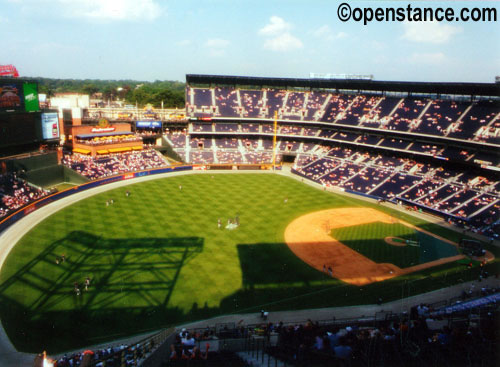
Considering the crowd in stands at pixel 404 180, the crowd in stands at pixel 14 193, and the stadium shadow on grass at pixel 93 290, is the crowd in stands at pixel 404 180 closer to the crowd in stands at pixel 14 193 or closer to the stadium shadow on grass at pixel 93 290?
the stadium shadow on grass at pixel 93 290

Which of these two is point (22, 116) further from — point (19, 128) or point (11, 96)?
point (11, 96)

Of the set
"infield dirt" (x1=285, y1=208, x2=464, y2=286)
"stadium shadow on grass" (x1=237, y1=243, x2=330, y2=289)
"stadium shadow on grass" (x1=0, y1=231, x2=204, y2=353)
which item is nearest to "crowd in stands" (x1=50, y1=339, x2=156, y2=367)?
"stadium shadow on grass" (x1=0, y1=231, x2=204, y2=353)

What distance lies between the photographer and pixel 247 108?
8000 centimetres

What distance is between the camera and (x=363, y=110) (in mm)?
70312

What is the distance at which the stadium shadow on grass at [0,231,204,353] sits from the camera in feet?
68.4

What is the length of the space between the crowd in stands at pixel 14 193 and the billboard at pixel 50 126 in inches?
363

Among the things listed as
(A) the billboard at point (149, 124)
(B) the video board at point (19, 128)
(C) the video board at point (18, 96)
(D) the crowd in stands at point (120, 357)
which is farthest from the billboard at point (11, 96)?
(D) the crowd in stands at point (120, 357)

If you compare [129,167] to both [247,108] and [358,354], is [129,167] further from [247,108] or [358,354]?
[358,354]

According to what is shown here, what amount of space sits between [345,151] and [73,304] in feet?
180

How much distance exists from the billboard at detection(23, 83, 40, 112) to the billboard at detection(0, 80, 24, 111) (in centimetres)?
48

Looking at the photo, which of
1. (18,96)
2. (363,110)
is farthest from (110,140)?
(363,110)

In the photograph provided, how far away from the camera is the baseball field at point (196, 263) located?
22.7 meters

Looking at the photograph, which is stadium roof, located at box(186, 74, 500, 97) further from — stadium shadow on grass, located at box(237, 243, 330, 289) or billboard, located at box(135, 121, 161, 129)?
stadium shadow on grass, located at box(237, 243, 330, 289)

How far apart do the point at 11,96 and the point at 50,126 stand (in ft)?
30.5
